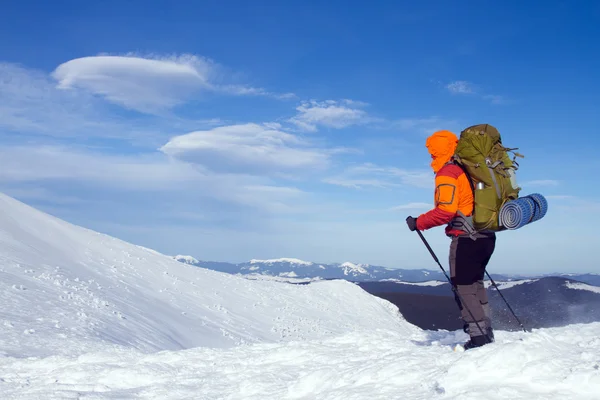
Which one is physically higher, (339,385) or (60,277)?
(60,277)

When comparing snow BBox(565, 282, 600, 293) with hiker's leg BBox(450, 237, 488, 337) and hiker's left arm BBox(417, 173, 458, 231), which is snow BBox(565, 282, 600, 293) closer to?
hiker's leg BBox(450, 237, 488, 337)

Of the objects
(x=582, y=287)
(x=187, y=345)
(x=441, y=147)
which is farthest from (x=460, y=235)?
(x=582, y=287)

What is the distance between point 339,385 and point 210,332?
44.1 feet

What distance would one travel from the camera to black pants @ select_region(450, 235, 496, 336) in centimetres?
643

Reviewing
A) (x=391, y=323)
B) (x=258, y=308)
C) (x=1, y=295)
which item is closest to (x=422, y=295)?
(x=391, y=323)

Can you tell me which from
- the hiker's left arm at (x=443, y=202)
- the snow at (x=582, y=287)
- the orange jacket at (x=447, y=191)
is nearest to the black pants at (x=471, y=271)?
the orange jacket at (x=447, y=191)

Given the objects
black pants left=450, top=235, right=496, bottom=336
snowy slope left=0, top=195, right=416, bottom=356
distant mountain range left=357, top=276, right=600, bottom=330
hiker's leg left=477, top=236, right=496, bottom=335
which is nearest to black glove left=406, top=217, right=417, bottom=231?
black pants left=450, top=235, right=496, bottom=336

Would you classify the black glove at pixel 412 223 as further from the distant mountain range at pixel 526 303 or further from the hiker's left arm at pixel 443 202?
the distant mountain range at pixel 526 303

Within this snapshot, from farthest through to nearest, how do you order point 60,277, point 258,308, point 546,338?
1. point 258,308
2. point 60,277
3. point 546,338

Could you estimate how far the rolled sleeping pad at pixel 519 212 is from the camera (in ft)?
19.6

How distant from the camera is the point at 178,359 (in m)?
7.95

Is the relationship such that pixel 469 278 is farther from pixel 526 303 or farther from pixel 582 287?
pixel 582 287

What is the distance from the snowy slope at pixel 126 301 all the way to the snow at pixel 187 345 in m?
0.08

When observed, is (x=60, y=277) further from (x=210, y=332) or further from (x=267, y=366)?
(x=267, y=366)
